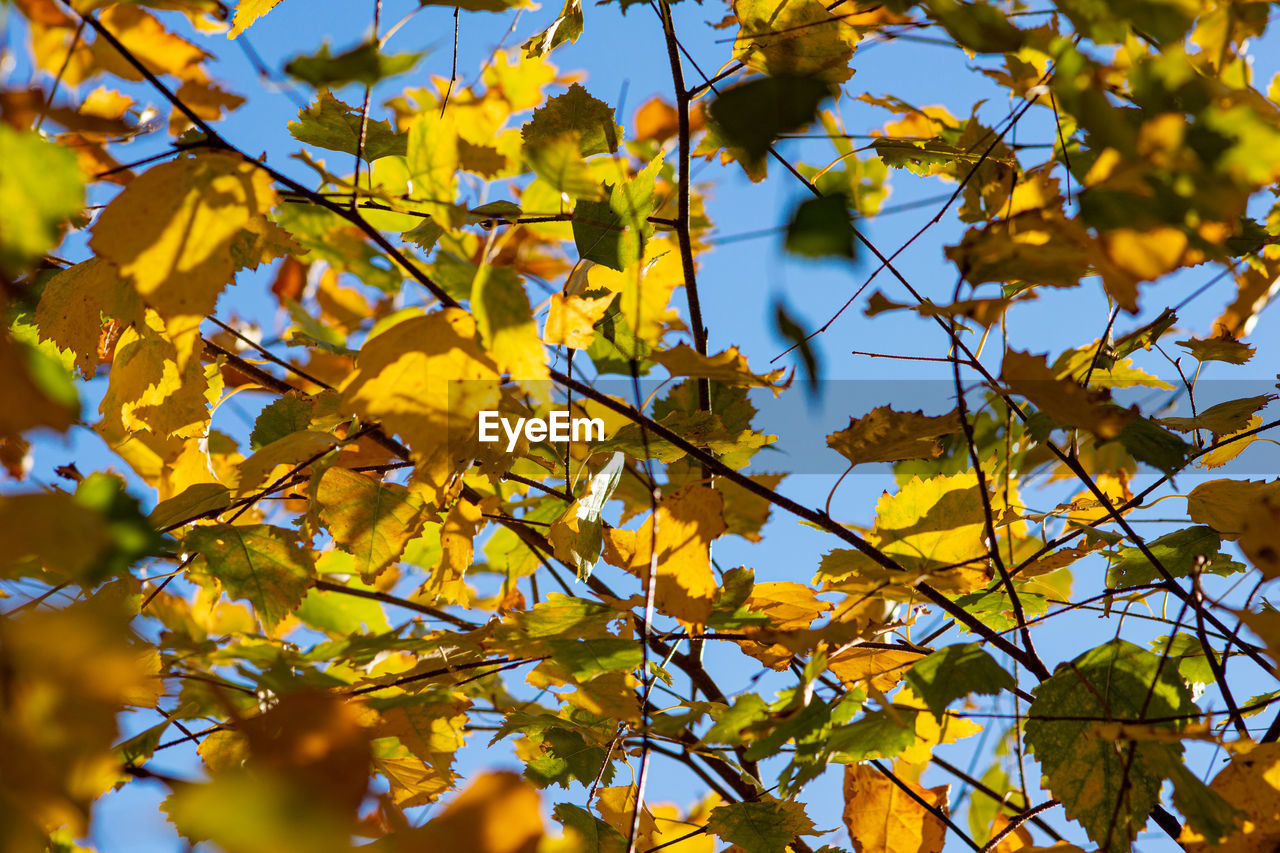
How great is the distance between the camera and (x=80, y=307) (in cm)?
75

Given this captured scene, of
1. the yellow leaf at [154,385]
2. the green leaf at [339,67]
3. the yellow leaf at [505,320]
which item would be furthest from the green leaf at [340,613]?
the green leaf at [339,67]

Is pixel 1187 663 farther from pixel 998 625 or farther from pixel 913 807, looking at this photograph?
pixel 913 807


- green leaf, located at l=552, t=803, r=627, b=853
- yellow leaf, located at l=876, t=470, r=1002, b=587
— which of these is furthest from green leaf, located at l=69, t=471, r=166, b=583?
yellow leaf, located at l=876, t=470, r=1002, b=587

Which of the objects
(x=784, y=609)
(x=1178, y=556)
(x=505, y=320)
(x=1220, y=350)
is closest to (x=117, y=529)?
(x=505, y=320)

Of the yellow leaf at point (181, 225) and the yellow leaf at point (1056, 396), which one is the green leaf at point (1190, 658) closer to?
the yellow leaf at point (1056, 396)

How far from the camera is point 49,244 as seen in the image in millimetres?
324

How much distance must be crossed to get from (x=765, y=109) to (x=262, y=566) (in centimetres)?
61

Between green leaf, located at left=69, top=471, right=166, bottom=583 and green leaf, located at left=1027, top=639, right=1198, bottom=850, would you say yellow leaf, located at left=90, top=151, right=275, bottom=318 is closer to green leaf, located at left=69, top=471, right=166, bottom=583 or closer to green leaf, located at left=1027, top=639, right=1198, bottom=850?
green leaf, located at left=69, top=471, right=166, bottom=583

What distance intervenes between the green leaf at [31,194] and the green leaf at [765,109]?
11.3 inches

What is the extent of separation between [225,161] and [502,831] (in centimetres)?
42

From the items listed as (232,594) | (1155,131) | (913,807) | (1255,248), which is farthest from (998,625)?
(232,594)

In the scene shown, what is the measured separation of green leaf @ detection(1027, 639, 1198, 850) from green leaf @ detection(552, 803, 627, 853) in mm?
387

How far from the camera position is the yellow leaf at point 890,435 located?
707 mm

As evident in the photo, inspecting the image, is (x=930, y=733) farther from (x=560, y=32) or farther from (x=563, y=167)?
(x=560, y=32)
